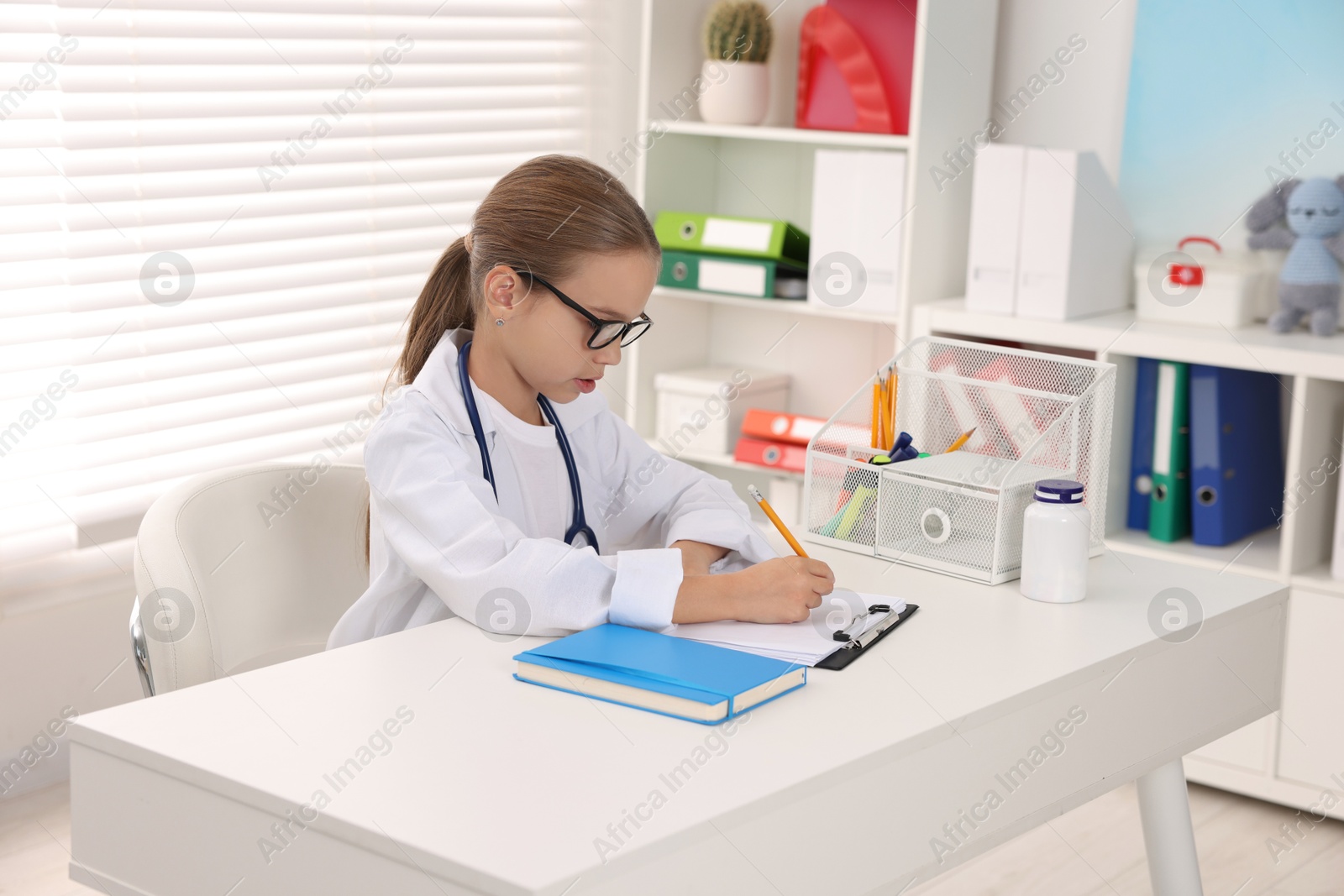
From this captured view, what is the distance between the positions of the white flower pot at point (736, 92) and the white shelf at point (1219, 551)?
3.90 ft

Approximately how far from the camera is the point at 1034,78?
9.53ft

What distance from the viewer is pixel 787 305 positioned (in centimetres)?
294

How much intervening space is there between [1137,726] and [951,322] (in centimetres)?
144

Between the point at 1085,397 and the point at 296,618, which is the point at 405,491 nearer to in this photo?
the point at 296,618

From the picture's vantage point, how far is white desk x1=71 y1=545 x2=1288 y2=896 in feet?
3.10

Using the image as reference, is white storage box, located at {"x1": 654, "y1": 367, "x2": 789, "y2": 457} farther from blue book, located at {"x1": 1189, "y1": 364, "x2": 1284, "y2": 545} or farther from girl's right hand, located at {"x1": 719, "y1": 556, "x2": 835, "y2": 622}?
girl's right hand, located at {"x1": 719, "y1": 556, "x2": 835, "y2": 622}

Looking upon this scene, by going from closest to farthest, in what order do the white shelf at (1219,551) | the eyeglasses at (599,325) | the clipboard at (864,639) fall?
1. the clipboard at (864,639)
2. the eyeglasses at (599,325)
3. the white shelf at (1219,551)

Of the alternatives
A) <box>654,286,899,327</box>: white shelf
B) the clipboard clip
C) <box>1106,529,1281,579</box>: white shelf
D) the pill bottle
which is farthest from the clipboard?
<box>654,286,899,327</box>: white shelf

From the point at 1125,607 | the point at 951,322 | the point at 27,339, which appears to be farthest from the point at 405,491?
the point at 951,322

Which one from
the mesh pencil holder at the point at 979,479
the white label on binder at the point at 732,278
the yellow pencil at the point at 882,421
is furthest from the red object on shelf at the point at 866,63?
the yellow pencil at the point at 882,421

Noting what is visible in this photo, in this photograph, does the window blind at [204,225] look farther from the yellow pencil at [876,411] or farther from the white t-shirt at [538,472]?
the yellow pencil at [876,411]

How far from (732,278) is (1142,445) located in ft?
3.01

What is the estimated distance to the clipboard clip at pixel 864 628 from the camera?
4.36 feet

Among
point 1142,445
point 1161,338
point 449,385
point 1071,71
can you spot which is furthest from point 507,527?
point 1071,71
